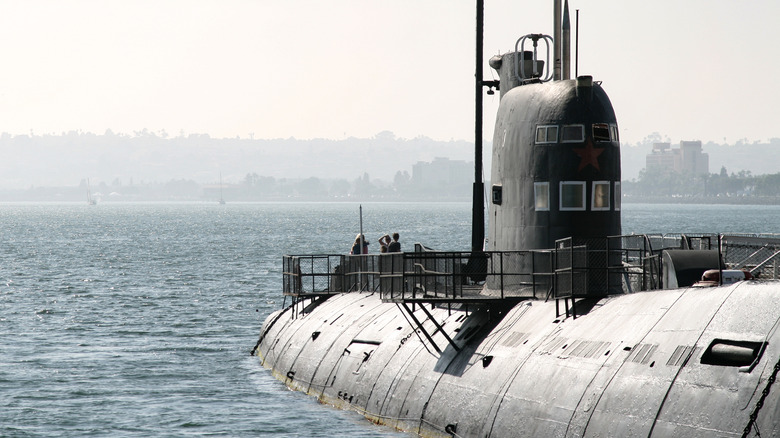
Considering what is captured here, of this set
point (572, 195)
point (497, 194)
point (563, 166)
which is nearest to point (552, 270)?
point (572, 195)

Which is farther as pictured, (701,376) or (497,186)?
(497,186)

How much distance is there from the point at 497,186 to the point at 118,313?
107ft

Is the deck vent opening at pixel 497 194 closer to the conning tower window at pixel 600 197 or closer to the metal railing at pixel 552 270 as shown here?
the metal railing at pixel 552 270

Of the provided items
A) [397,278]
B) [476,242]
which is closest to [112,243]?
[476,242]

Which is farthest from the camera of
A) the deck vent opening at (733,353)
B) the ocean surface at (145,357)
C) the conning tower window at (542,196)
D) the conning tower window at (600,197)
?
the ocean surface at (145,357)

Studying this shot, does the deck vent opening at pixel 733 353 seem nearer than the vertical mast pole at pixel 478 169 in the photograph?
Yes

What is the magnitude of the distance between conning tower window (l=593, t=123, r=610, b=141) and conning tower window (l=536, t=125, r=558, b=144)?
0.82 m

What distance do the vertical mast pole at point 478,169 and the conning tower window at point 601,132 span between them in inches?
425

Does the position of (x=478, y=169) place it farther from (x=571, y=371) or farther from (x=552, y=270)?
(x=571, y=371)

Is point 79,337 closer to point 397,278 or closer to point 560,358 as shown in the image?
point 397,278

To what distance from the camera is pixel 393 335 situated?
26.3 m

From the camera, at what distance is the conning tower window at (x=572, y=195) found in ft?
73.5

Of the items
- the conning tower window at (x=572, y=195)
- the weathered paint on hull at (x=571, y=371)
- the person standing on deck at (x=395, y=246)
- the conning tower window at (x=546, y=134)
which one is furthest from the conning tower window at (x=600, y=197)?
the person standing on deck at (x=395, y=246)

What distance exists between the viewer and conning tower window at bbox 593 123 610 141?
73.0 feet
